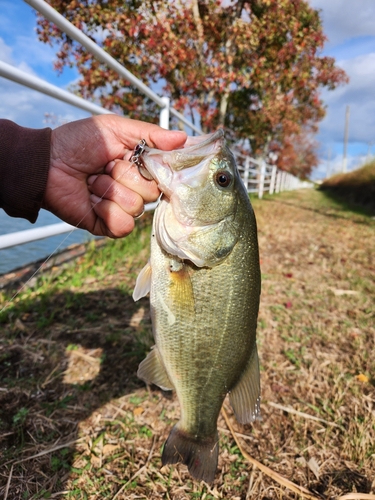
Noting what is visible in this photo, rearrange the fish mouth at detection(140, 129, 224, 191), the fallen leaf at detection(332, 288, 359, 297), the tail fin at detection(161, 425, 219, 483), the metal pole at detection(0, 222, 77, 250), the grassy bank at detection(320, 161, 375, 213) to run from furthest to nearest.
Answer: the grassy bank at detection(320, 161, 375, 213)
the fallen leaf at detection(332, 288, 359, 297)
the metal pole at detection(0, 222, 77, 250)
the tail fin at detection(161, 425, 219, 483)
the fish mouth at detection(140, 129, 224, 191)

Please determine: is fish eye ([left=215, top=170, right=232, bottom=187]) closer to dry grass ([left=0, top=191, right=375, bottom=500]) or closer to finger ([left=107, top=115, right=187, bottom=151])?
finger ([left=107, top=115, right=187, bottom=151])

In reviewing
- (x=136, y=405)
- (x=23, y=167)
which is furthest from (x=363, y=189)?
(x=23, y=167)

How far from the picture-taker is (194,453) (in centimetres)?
158

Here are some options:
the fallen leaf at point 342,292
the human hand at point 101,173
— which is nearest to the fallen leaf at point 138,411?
the human hand at point 101,173

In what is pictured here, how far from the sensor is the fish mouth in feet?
4.70

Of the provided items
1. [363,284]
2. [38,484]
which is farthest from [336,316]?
[38,484]

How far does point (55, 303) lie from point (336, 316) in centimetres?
272

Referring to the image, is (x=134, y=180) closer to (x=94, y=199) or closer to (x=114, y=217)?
(x=114, y=217)

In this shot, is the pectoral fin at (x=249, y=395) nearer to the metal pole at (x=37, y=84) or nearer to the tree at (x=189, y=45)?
the metal pole at (x=37, y=84)

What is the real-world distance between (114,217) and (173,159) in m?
A: 0.45

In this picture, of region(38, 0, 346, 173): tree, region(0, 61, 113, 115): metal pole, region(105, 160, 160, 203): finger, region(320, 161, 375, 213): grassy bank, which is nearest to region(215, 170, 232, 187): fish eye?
region(105, 160, 160, 203): finger

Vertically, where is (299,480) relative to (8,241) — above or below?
below

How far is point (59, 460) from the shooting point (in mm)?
1726

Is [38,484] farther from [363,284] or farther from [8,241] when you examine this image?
[363,284]
